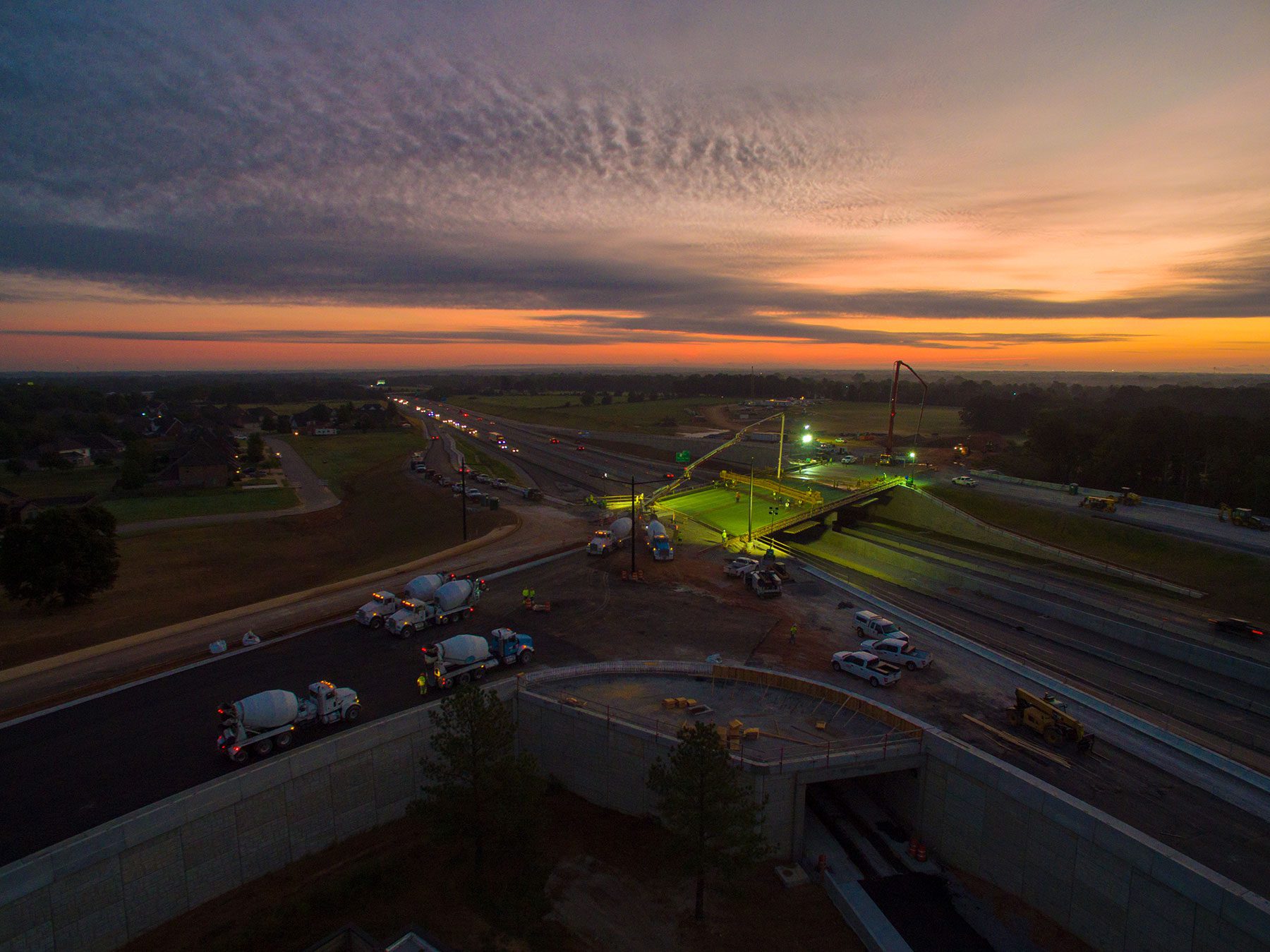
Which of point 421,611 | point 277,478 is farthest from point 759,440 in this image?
point 421,611

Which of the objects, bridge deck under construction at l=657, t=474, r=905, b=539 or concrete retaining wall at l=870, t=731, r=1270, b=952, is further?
bridge deck under construction at l=657, t=474, r=905, b=539

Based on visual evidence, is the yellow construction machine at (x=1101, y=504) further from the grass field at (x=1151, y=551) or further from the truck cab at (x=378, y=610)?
the truck cab at (x=378, y=610)

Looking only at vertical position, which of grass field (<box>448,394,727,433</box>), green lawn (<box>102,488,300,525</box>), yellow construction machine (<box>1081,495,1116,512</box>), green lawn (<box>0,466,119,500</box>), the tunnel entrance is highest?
yellow construction machine (<box>1081,495,1116,512</box>)

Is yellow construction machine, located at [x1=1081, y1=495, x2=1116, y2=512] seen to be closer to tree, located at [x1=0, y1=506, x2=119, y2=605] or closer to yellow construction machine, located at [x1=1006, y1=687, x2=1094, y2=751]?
yellow construction machine, located at [x1=1006, y1=687, x2=1094, y2=751]

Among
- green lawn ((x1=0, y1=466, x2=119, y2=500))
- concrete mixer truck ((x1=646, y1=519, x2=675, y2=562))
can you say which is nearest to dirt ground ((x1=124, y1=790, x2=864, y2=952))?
concrete mixer truck ((x1=646, y1=519, x2=675, y2=562))

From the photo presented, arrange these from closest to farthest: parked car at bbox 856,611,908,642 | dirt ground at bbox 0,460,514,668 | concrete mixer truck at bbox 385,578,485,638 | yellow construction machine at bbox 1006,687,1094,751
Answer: yellow construction machine at bbox 1006,687,1094,751 → concrete mixer truck at bbox 385,578,485,638 → parked car at bbox 856,611,908,642 → dirt ground at bbox 0,460,514,668

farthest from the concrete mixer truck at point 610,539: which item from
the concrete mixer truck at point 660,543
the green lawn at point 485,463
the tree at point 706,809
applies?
the green lawn at point 485,463

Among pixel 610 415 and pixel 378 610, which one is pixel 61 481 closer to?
pixel 378 610

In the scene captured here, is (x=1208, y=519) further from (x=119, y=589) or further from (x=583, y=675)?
(x=119, y=589)
